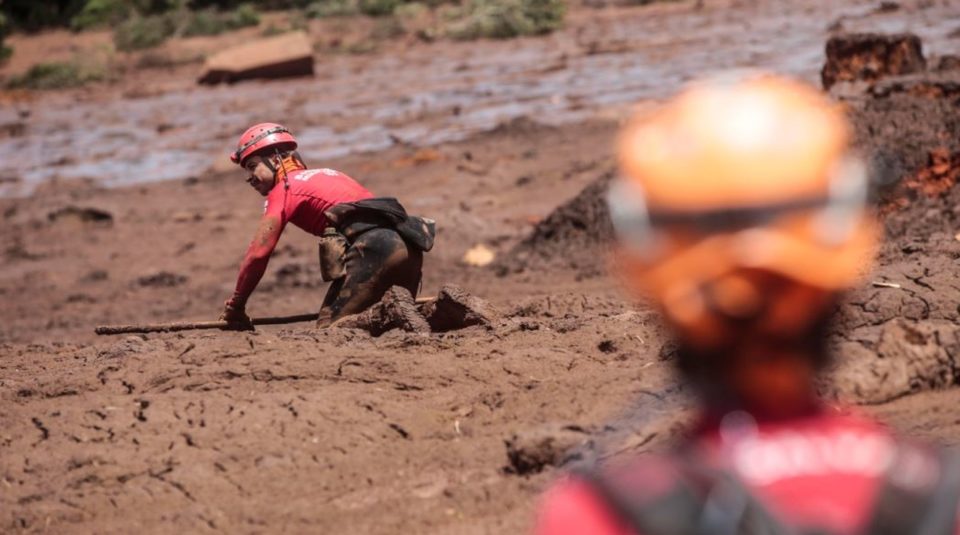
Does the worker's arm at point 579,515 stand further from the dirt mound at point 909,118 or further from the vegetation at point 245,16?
the vegetation at point 245,16

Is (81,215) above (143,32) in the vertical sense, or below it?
above

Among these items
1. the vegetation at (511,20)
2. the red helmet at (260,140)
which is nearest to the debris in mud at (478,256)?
the red helmet at (260,140)

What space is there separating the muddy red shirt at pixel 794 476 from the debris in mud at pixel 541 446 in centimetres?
229

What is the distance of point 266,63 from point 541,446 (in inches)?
866

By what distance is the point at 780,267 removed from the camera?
165 cm

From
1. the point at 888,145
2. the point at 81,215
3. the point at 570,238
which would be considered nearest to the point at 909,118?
the point at 888,145

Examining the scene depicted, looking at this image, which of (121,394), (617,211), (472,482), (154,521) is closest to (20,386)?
(121,394)

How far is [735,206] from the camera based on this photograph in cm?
164

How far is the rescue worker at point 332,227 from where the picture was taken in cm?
707

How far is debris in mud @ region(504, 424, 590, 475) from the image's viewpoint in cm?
399

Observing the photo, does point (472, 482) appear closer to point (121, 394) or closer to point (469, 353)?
point (469, 353)

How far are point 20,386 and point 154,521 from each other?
5.36 feet

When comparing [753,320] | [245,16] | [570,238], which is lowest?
[245,16]

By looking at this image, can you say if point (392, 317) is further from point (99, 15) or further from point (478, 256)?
point (99, 15)
